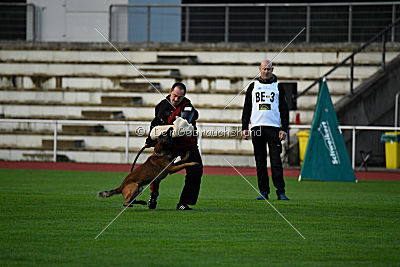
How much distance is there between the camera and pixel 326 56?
24203 millimetres

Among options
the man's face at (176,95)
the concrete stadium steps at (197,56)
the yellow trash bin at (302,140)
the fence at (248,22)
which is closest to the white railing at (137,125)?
the yellow trash bin at (302,140)

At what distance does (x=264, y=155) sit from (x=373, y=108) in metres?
10.6

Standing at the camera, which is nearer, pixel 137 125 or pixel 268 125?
pixel 268 125

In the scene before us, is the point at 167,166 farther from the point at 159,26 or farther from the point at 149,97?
the point at 159,26

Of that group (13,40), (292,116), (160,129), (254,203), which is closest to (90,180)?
(254,203)

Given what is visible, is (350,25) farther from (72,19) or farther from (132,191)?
(132,191)

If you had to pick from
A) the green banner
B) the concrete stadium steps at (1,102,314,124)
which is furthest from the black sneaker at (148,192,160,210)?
the concrete stadium steps at (1,102,314,124)

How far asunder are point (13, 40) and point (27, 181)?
1206 centimetres

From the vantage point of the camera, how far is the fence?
2472 cm

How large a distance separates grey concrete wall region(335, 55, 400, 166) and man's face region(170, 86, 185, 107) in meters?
11.6

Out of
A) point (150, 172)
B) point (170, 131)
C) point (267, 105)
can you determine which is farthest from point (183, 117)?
point (267, 105)

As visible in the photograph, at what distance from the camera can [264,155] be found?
12008mm

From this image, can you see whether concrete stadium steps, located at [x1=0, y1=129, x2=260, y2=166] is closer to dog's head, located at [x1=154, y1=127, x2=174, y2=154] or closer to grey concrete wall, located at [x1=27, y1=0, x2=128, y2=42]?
grey concrete wall, located at [x1=27, y1=0, x2=128, y2=42]

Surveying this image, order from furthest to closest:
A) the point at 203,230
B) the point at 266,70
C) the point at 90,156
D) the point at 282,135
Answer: the point at 90,156, the point at 266,70, the point at 282,135, the point at 203,230
